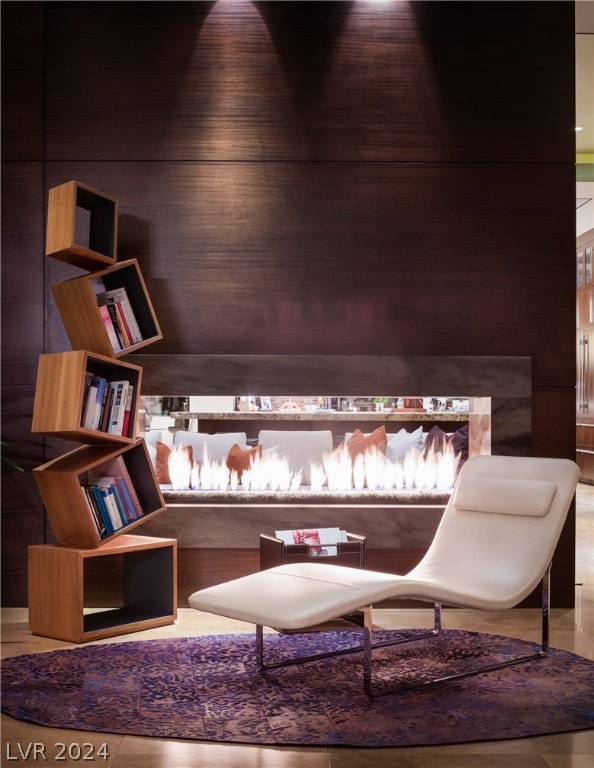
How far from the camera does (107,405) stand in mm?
3959

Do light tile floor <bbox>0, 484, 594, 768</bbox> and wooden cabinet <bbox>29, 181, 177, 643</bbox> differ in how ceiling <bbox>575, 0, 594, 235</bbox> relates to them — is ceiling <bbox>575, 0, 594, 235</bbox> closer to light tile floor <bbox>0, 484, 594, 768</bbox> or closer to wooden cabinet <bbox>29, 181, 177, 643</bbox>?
wooden cabinet <bbox>29, 181, 177, 643</bbox>

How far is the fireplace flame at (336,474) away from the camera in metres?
4.53

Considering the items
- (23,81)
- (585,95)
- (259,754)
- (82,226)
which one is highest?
(585,95)

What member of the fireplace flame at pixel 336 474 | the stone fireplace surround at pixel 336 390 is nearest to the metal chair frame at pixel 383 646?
the stone fireplace surround at pixel 336 390

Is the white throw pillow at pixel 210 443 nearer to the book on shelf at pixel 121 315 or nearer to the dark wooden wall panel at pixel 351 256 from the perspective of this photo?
the dark wooden wall panel at pixel 351 256

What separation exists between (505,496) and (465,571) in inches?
13.6

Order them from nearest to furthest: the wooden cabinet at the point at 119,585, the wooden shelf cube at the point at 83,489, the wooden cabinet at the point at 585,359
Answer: the wooden cabinet at the point at 119,585, the wooden shelf cube at the point at 83,489, the wooden cabinet at the point at 585,359

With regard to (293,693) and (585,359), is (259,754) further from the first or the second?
(585,359)

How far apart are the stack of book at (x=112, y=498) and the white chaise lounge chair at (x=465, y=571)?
90 centimetres

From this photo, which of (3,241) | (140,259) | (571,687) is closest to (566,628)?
(571,687)

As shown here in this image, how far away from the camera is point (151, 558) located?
409 cm

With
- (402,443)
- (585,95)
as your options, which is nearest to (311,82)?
(402,443)

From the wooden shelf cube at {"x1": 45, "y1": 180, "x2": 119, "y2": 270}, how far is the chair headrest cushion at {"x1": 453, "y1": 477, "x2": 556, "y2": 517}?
188 centimetres

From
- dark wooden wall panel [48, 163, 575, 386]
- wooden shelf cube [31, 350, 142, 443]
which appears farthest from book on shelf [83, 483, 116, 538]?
dark wooden wall panel [48, 163, 575, 386]
